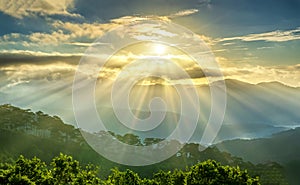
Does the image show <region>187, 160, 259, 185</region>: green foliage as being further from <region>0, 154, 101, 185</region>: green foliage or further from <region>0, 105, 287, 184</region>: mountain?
<region>0, 105, 287, 184</region>: mountain

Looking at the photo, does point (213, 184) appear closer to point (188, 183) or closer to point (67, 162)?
point (188, 183)

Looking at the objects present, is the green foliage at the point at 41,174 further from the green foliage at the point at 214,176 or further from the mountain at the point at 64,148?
the mountain at the point at 64,148

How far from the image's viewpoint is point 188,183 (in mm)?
44219

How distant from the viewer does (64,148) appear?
131 meters

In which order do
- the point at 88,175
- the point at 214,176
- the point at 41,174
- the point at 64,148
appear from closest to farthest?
the point at 41,174 < the point at 88,175 < the point at 214,176 < the point at 64,148

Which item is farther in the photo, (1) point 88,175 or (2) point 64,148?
(2) point 64,148

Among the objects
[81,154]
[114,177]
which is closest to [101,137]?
[81,154]

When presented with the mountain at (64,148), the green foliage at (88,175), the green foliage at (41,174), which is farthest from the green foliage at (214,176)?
the mountain at (64,148)

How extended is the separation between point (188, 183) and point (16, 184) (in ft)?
60.5

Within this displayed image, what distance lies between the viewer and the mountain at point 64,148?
113125 mm

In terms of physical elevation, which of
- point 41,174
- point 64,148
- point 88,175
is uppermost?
point 41,174

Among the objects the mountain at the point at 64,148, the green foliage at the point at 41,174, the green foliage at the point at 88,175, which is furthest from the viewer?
the mountain at the point at 64,148

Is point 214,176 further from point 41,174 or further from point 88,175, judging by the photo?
point 41,174

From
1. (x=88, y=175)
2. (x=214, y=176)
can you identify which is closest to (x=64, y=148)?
(x=88, y=175)
